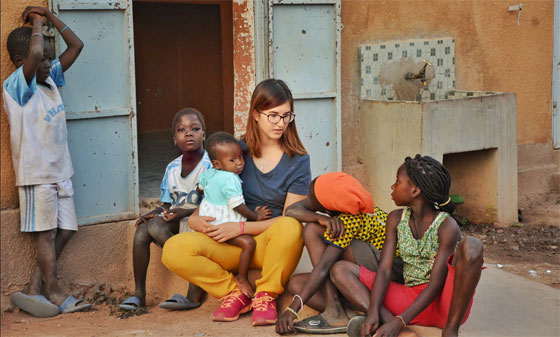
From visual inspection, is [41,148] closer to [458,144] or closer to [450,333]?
[450,333]

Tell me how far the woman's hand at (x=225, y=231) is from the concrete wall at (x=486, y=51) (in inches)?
95.2

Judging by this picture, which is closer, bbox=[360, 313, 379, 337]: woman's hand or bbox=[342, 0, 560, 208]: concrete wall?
bbox=[360, 313, 379, 337]: woman's hand

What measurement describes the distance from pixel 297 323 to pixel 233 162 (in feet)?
3.02

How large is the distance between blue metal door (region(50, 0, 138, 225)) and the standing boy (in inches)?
10.5

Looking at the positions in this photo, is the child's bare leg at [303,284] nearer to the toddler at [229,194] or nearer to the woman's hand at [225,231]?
the toddler at [229,194]

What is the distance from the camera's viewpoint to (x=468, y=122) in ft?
20.2

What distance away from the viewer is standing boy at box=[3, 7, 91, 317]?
4324mm

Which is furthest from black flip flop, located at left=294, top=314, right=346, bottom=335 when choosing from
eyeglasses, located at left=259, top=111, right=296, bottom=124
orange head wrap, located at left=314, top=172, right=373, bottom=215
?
eyeglasses, located at left=259, top=111, right=296, bottom=124

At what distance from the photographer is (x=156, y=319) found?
13.9 feet

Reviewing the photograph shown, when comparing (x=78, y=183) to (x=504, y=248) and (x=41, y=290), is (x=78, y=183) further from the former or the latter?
(x=504, y=248)

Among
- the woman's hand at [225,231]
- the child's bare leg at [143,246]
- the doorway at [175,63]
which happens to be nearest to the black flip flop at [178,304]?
the child's bare leg at [143,246]

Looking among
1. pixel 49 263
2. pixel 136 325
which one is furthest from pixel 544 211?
pixel 49 263

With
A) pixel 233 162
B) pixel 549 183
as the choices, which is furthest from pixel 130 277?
pixel 549 183

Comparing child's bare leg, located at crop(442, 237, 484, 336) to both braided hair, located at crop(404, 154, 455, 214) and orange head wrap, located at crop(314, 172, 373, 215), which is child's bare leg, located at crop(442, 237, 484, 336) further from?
orange head wrap, located at crop(314, 172, 373, 215)
